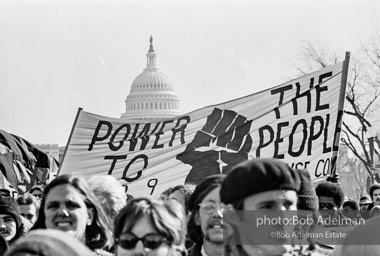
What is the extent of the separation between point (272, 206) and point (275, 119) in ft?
31.6

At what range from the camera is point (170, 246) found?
5090mm

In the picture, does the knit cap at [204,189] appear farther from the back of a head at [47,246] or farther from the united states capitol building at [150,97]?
the united states capitol building at [150,97]

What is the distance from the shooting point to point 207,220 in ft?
18.8

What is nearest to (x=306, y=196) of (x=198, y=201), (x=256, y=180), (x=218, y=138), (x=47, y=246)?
(x=198, y=201)

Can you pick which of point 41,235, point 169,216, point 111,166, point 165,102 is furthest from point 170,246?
point 165,102

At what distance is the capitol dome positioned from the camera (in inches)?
4649

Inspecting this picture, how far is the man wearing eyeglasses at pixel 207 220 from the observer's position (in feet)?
18.1

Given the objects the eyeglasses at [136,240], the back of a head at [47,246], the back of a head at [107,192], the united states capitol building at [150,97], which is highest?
the united states capitol building at [150,97]

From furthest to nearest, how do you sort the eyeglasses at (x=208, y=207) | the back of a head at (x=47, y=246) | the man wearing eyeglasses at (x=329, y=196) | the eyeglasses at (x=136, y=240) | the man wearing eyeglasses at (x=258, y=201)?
the man wearing eyeglasses at (x=329, y=196) < the eyeglasses at (x=208, y=207) < the eyeglasses at (x=136, y=240) < the man wearing eyeglasses at (x=258, y=201) < the back of a head at (x=47, y=246)

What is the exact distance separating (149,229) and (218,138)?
8.62 meters

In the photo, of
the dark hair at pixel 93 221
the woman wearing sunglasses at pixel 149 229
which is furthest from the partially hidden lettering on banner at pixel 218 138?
the woman wearing sunglasses at pixel 149 229

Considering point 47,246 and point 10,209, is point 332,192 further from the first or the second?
point 47,246

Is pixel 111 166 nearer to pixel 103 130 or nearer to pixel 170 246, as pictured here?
pixel 103 130

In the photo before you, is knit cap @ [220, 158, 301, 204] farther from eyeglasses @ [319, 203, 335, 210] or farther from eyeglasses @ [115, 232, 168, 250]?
eyeglasses @ [319, 203, 335, 210]
